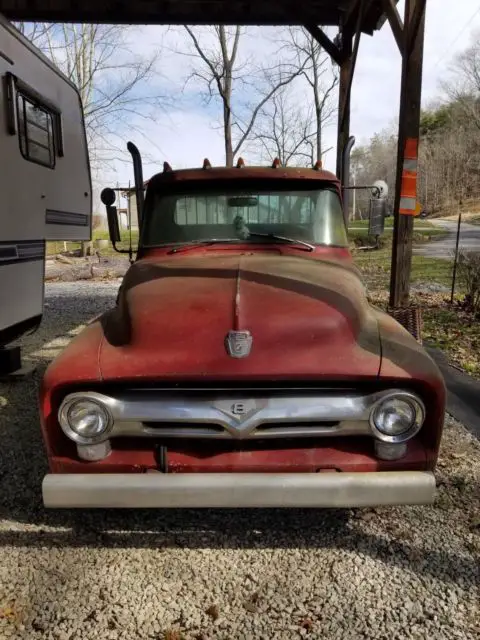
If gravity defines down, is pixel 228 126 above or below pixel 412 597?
above

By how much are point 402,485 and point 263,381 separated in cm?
73

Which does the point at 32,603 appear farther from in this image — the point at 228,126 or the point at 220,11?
the point at 228,126

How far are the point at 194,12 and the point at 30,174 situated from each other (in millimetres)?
5306

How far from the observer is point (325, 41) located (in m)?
8.79

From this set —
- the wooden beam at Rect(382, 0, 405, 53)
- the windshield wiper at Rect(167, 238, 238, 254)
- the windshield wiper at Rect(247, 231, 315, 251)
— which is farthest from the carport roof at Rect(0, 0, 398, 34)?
the windshield wiper at Rect(167, 238, 238, 254)

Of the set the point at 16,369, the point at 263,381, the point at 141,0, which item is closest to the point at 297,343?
the point at 263,381

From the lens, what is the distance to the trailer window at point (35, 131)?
4.80 metres

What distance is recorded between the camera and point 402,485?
7.21 feet

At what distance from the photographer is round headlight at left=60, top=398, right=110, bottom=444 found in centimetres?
235

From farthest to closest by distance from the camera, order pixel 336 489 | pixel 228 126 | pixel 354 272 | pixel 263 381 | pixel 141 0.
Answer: pixel 228 126 → pixel 141 0 → pixel 354 272 → pixel 263 381 → pixel 336 489

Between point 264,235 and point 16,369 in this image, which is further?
point 16,369

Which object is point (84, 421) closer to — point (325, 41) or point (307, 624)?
point (307, 624)

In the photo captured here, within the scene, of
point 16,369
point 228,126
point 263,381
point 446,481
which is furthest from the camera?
point 228,126

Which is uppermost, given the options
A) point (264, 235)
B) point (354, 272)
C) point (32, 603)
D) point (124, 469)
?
point (264, 235)
